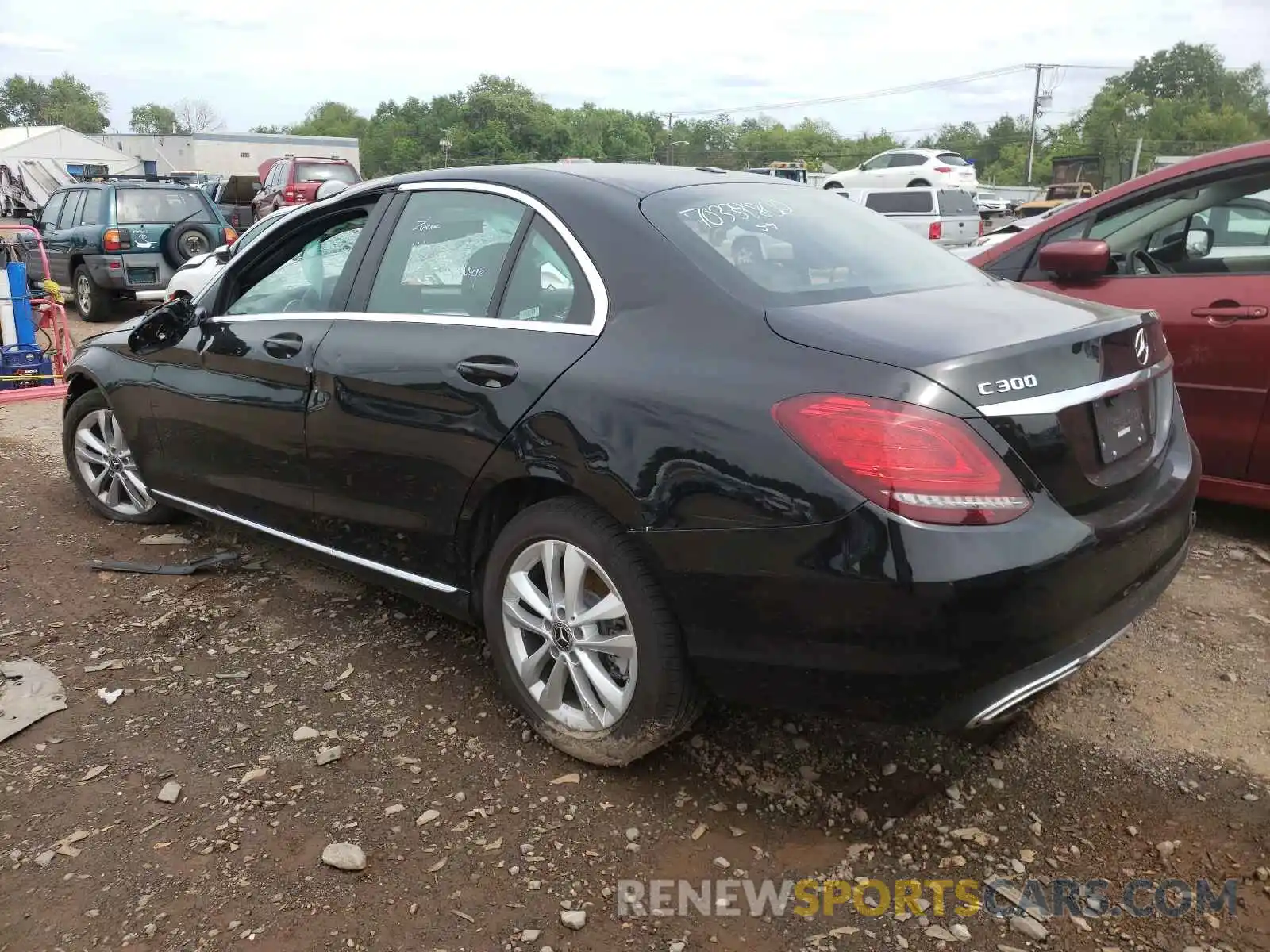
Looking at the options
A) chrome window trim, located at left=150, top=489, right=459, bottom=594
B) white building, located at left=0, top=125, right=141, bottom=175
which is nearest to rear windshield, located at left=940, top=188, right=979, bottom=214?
chrome window trim, located at left=150, top=489, right=459, bottom=594

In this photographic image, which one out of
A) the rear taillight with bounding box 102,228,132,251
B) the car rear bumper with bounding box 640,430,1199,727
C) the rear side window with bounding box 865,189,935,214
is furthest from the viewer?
the rear side window with bounding box 865,189,935,214

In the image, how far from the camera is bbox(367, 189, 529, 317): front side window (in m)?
2.98

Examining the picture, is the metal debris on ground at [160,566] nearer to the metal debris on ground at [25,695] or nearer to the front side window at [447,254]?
the metal debris on ground at [25,695]

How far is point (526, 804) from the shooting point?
103 inches

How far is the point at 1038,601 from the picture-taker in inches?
84.4

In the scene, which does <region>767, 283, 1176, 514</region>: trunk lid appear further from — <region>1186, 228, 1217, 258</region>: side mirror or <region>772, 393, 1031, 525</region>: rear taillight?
<region>1186, 228, 1217, 258</region>: side mirror

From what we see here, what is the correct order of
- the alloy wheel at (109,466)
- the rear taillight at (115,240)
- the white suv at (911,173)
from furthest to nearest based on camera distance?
the white suv at (911,173), the rear taillight at (115,240), the alloy wheel at (109,466)

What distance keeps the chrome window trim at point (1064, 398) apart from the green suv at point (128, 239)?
40.4 feet

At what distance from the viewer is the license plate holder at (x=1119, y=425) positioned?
7.75ft

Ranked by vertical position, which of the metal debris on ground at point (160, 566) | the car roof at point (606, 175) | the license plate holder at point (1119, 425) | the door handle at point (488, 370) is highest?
the car roof at point (606, 175)

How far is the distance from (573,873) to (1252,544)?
11.2ft

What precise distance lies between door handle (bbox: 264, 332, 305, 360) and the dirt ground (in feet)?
3.33

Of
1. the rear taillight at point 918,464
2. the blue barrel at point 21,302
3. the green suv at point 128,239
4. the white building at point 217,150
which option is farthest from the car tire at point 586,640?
the white building at point 217,150

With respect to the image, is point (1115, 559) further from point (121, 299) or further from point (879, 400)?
point (121, 299)
